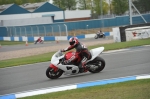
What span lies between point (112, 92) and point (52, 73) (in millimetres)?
4443

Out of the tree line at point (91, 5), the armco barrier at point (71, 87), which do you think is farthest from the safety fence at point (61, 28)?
the armco barrier at point (71, 87)

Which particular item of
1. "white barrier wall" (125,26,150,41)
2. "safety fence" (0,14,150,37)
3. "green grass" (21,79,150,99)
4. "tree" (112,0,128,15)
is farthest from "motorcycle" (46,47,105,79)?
"tree" (112,0,128,15)

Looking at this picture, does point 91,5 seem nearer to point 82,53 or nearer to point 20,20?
point 20,20

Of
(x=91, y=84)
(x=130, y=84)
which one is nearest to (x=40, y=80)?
(x=91, y=84)

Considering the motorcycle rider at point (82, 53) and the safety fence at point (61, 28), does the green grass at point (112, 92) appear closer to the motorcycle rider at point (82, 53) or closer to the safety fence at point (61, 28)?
the motorcycle rider at point (82, 53)

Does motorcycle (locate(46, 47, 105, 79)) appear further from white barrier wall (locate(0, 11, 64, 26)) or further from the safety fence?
white barrier wall (locate(0, 11, 64, 26))

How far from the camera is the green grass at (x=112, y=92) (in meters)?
8.83

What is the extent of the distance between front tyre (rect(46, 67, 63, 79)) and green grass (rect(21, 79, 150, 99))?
125 inches

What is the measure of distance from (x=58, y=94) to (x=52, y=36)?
39.6 metres

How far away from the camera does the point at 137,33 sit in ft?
97.4

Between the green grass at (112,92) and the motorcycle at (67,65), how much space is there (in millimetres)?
3126

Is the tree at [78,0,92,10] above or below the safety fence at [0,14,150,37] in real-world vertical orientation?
above

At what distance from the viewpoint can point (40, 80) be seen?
1327 centimetres

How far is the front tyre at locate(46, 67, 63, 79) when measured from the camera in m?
13.4
